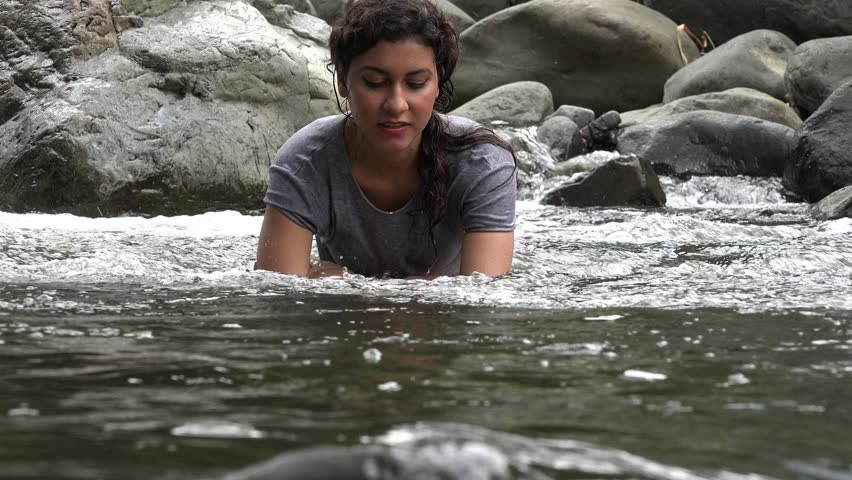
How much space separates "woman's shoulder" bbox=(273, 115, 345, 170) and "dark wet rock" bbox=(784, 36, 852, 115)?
398 inches

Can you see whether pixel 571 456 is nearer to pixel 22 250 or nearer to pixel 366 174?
pixel 366 174

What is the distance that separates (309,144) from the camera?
4.77 metres

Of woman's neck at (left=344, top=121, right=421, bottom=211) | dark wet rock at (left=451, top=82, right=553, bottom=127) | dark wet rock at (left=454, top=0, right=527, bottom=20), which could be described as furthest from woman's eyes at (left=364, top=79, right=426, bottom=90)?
dark wet rock at (left=454, top=0, right=527, bottom=20)

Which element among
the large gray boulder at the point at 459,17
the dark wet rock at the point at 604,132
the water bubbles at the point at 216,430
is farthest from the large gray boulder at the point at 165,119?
the large gray boulder at the point at 459,17

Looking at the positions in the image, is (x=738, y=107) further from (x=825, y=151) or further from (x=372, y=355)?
(x=372, y=355)

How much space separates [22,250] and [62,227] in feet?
5.12

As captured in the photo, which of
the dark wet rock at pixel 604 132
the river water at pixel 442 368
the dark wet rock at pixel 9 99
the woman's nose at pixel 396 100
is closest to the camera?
the river water at pixel 442 368

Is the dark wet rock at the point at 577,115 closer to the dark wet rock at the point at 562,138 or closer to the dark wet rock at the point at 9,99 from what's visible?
the dark wet rock at the point at 562,138

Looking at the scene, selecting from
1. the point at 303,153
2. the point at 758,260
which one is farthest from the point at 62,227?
the point at 758,260

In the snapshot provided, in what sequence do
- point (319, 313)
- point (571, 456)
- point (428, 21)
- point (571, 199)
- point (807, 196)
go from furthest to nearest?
point (807, 196) < point (571, 199) < point (428, 21) < point (319, 313) < point (571, 456)

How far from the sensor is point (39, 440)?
1.83 metres

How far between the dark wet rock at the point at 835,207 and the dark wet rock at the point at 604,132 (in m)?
4.42

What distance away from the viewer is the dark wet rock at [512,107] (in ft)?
47.7

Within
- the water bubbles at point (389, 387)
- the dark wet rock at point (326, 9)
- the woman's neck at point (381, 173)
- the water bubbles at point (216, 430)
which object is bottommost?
the water bubbles at point (389, 387)
